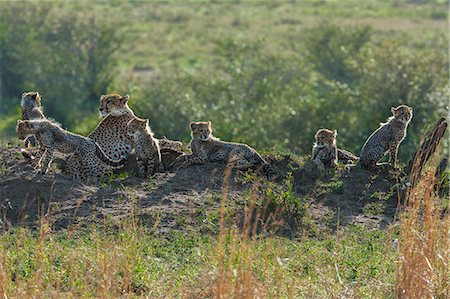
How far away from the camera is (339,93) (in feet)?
85.9

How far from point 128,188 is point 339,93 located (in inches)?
636

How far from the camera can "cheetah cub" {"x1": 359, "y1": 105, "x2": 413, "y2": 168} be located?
461 inches

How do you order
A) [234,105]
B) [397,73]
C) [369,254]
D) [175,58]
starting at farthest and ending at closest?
[175,58], [234,105], [397,73], [369,254]

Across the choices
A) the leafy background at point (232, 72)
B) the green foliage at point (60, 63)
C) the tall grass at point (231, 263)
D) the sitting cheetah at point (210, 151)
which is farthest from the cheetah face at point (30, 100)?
the green foliage at point (60, 63)

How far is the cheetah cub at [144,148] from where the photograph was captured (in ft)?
36.7

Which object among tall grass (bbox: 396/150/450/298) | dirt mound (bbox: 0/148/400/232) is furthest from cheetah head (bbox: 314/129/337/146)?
tall grass (bbox: 396/150/450/298)

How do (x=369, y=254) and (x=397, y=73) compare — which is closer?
(x=369, y=254)

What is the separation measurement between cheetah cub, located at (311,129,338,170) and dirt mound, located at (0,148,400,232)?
147 millimetres

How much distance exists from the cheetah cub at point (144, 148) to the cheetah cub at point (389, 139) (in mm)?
2295

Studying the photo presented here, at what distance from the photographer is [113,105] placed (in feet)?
38.5

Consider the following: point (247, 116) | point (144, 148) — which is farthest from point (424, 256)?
point (247, 116)

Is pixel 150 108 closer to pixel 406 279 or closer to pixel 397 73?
pixel 397 73

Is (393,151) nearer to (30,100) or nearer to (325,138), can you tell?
(325,138)

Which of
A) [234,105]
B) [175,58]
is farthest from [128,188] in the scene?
[175,58]
